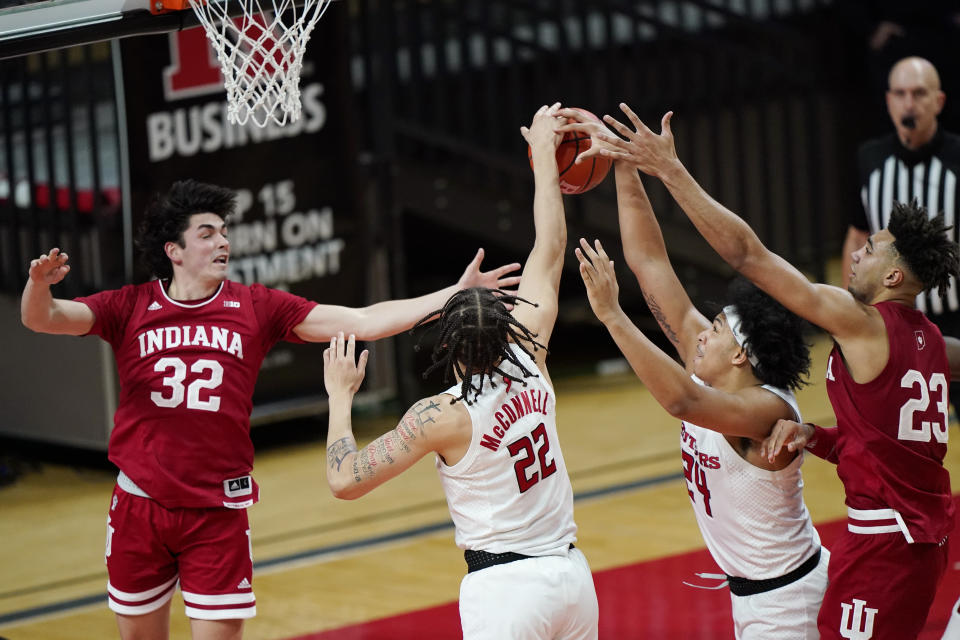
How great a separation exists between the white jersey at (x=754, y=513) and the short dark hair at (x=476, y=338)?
0.74 m

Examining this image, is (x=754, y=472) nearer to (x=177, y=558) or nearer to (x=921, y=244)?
(x=921, y=244)

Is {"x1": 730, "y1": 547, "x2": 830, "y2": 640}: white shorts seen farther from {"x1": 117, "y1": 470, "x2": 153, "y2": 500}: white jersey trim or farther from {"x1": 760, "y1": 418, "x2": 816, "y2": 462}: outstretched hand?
{"x1": 117, "y1": 470, "x2": 153, "y2": 500}: white jersey trim

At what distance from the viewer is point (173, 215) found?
488cm

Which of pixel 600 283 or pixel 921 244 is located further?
pixel 921 244

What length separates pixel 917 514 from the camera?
4211 millimetres

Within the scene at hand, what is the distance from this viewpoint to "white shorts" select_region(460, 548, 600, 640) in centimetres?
386

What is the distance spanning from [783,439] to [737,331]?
40cm

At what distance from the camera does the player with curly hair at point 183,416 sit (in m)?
4.64

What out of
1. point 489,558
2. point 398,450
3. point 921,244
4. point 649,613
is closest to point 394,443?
point 398,450

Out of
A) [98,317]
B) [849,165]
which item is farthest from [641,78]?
[98,317]

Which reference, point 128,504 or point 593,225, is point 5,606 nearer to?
point 128,504

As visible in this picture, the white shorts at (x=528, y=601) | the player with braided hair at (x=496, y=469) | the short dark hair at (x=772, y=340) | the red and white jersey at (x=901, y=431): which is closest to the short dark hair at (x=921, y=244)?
the red and white jersey at (x=901, y=431)

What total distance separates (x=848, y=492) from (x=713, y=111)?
24.6 ft

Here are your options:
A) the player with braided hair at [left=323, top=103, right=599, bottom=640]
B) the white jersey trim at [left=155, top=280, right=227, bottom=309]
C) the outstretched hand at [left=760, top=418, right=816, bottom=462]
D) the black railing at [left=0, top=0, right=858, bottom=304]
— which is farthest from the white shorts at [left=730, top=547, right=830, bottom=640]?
the black railing at [left=0, top=0, right=858, bottom=304]
